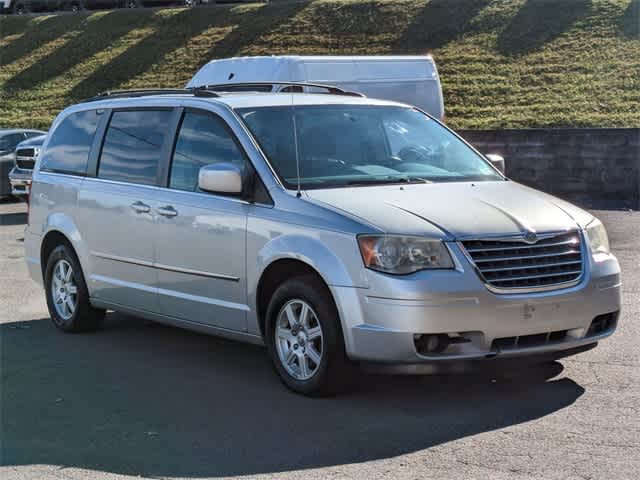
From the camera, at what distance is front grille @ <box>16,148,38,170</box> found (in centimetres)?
1986

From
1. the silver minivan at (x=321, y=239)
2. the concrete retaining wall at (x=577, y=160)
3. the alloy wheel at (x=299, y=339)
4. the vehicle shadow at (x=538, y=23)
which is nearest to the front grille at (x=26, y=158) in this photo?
the concrete retaining wall at (x=577, y=160)

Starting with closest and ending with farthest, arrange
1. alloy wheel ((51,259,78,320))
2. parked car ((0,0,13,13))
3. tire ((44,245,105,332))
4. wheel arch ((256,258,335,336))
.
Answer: wheel arch ((256,258,335,336)), tire ((44,245,105,332)), alloy wheel ((51,259,78,320)), parked car ((0,0,13,13))

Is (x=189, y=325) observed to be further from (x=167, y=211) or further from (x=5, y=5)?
(x=5, y=5)

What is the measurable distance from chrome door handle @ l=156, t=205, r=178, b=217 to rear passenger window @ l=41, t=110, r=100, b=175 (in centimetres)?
138

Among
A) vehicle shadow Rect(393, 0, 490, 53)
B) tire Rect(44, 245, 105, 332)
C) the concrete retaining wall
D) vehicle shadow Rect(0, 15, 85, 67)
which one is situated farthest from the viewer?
vehicle shadow Rect(0, 15, 85, 67)

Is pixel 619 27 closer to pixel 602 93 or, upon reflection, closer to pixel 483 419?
pixel 602 93

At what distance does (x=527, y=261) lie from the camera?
6688mm

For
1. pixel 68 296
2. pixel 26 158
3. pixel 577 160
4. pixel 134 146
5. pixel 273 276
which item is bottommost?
pixel 26 158

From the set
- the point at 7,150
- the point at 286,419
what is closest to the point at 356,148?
the point at 286,419

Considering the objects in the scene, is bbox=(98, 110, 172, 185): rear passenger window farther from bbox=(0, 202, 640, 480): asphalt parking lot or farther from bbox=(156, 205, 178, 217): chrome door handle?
bbox=(0, 202, 640, 480): asphalt parking lot

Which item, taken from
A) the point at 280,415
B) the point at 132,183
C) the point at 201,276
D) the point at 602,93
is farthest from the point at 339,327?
the point at 602,93

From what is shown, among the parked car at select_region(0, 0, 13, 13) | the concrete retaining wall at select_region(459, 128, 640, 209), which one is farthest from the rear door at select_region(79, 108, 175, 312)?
the parked car at select_region(0, 0, 13, 13)

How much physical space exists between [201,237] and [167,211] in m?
0.44

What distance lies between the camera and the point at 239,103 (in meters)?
8.00
